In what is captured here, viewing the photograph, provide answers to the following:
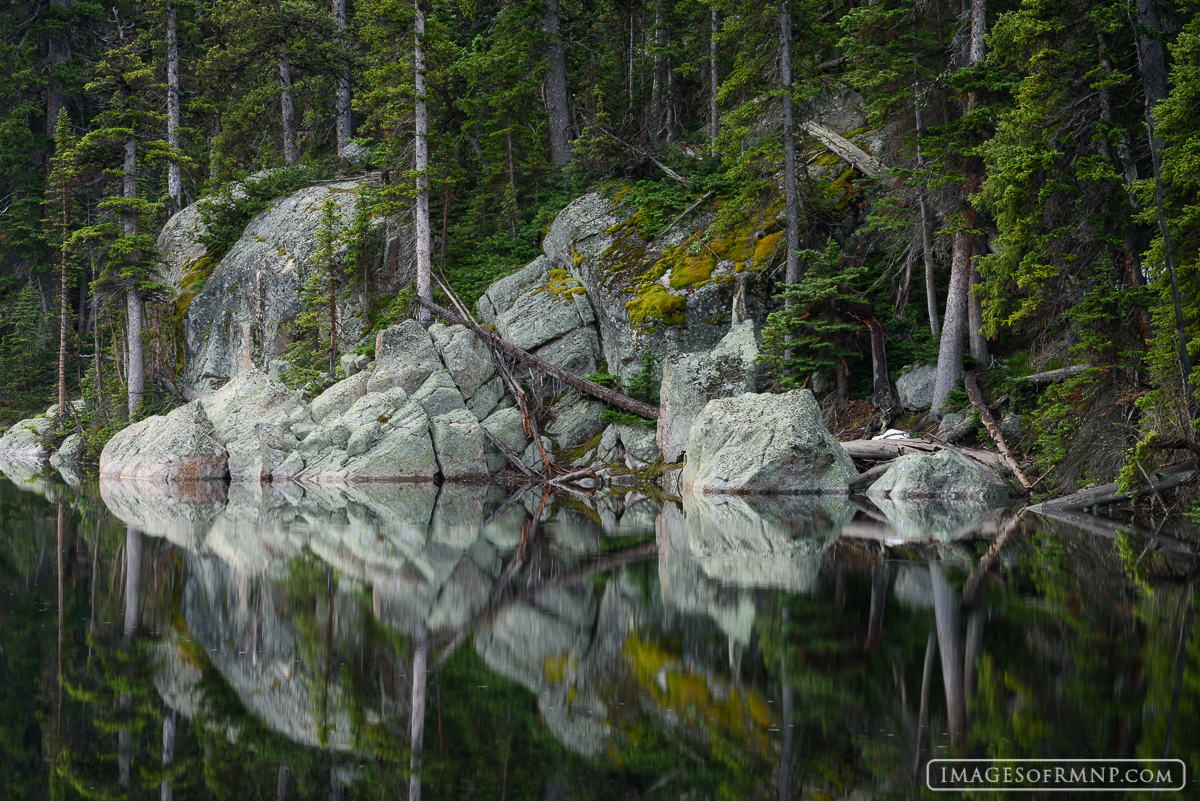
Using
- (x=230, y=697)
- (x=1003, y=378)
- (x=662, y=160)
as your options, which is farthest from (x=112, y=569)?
(x=662, y=160)

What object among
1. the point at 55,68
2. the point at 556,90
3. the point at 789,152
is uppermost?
the point at 55,68

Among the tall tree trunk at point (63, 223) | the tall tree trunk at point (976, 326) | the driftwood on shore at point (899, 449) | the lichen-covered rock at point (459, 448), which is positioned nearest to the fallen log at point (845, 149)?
the tall tree trunk at point (976, 326)

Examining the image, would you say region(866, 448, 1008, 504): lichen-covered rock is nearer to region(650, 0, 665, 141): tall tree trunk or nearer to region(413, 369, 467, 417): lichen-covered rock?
region(413, 369, 467, 417): lichen-covered rock

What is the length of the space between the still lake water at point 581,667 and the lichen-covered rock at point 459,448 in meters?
12.4

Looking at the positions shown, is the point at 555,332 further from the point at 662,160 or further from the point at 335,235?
the point at 335,235

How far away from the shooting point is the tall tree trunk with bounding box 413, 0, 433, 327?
1026 inches

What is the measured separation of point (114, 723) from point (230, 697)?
0.54 metres

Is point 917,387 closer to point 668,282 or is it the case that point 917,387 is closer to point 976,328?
point 976,328

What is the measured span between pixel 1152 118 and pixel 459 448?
16407 mm

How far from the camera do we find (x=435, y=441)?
2200 centimetres

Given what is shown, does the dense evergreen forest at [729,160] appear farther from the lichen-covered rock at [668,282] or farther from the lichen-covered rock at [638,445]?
the lichen-covered rock at [638,445]

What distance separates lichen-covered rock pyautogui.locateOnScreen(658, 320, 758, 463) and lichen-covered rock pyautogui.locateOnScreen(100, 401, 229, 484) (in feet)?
41.2

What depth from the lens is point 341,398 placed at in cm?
2412

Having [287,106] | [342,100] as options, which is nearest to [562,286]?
[342,100]
